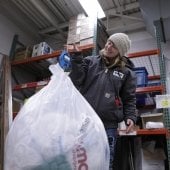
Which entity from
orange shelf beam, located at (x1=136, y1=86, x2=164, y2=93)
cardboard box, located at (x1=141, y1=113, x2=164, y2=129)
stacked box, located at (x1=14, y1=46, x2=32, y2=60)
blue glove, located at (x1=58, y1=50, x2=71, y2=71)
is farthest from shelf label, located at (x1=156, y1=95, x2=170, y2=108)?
stacked box, located at (x1=14, y1=46, x2=32, y2=60)

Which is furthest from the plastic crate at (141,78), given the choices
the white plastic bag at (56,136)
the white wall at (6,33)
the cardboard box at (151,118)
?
the white wall at (6,33)

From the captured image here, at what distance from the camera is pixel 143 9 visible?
105 inches

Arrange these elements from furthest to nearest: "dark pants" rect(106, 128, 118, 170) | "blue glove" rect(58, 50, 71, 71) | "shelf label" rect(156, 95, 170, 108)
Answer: "shelf label" rect(156, 95, 170, 108) → "dark pants" rect(106, 128, 118, 170) → "blue glove" rect(58, 50, 71, 71)

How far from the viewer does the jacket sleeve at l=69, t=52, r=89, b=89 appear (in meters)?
1.34

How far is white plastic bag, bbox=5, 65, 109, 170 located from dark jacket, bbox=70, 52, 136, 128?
1.05 feet

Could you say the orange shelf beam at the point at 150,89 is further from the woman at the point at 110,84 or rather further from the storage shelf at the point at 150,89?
the woman at the point at 110,84

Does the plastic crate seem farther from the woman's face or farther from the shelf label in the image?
the woman's face

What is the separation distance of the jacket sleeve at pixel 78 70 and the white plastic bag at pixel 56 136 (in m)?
0.34

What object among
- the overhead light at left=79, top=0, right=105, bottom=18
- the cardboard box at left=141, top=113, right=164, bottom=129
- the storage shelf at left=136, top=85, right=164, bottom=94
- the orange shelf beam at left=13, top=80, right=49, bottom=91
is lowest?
the cardboard box at left=141, top=113, right=164, bottom=129

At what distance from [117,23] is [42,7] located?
3.28ft

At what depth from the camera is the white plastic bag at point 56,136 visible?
0.82 meters

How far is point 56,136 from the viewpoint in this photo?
0.84m

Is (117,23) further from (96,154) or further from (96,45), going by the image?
(96,154)

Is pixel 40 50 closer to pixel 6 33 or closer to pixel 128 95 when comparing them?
pixel 6 33
